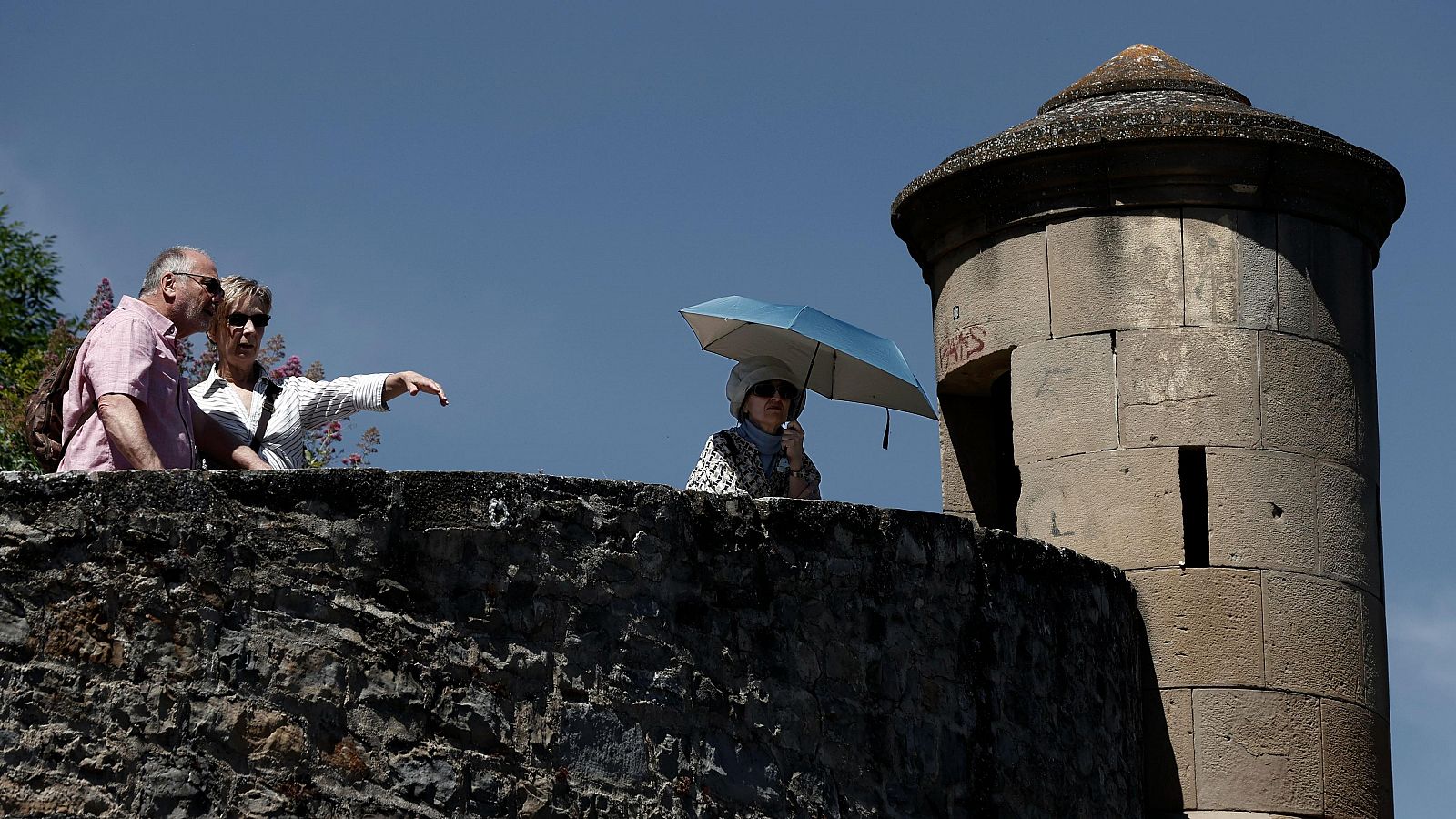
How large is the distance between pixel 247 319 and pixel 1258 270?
13.4ft

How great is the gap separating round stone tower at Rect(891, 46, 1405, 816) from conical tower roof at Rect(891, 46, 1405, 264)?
0.01m

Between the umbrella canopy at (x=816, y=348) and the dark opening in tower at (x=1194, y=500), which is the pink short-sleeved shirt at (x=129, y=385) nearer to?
the umbrella canopy at (x=816, y=348)

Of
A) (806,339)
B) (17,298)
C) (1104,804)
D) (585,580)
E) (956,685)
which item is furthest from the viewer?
(17,298)

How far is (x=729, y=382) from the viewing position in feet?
27.1

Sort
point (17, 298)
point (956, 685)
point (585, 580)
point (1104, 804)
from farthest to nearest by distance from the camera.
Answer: point (17, 298)
point (1104, 804)
point (956, 685)
point (585, 580)

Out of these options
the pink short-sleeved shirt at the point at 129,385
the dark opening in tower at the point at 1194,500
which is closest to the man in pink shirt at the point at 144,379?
the pink short-sleeved shirt at the point at 129,385

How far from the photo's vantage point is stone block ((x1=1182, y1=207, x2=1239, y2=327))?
29.0ft

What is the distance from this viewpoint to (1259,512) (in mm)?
8602

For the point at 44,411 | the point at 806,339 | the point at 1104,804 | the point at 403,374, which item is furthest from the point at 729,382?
the point at 44,411

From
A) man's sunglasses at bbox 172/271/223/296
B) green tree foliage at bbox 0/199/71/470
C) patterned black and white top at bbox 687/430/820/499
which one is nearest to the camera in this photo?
man's sunglasses at bbox 172/271/223/296

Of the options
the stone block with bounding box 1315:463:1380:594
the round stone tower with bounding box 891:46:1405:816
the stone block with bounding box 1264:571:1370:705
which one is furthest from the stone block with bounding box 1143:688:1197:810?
the stone block with bounding box 1315:463:1380:594

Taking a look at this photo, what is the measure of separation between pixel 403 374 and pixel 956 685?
2.03 meters

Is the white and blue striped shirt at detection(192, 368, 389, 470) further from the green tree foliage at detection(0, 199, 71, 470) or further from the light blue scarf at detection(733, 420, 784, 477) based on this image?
the green tree foliage at detection(0, 199, 71, 470)

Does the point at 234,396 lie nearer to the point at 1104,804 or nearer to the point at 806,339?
the point at 806,339
